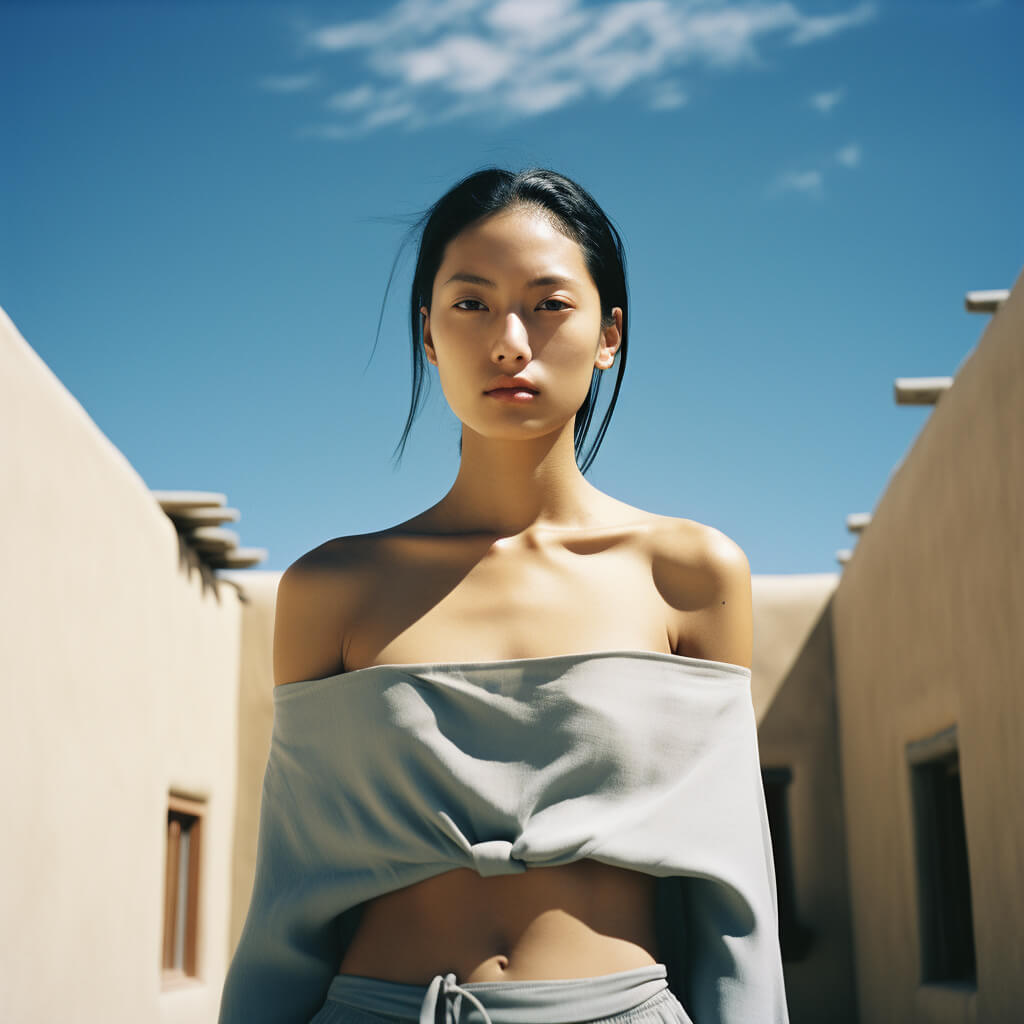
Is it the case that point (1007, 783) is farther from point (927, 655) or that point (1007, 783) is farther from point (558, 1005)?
point (558, 1005)

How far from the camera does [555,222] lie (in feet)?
5.56

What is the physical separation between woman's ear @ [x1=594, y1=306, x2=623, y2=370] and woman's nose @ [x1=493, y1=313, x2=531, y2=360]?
20 centimetres

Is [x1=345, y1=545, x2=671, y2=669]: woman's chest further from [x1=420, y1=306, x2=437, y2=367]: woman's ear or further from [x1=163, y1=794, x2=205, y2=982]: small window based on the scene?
[x1=163, y1=794, x2=205, y2=982]: small window

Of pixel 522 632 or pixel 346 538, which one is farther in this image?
pixel 346 538

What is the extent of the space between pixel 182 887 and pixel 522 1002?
7.83m

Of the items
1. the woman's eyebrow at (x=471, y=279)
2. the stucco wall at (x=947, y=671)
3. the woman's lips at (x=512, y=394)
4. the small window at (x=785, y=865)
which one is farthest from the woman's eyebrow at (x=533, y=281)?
the small window at (x=785, y=865)

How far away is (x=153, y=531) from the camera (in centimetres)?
739

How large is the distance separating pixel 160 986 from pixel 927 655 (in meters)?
4.74

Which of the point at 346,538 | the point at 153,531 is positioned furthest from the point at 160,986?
the point at 346,538

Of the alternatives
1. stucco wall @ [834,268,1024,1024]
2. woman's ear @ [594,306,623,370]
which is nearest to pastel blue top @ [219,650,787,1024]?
woman's ear @ [594,306,623,370]

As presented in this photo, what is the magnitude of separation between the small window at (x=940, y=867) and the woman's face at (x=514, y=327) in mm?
6002

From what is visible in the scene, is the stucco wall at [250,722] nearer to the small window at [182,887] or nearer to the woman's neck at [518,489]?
the small window at [182,887]

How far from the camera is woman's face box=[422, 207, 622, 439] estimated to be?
1.61 m

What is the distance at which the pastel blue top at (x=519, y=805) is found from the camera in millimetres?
1408
